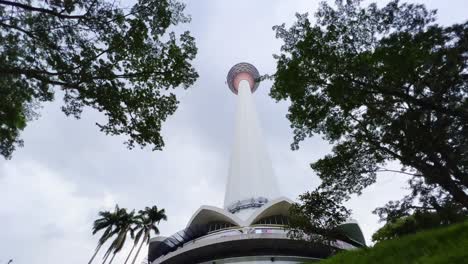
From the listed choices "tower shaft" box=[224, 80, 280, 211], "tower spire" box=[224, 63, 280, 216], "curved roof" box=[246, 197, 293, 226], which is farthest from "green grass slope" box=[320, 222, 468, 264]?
"tower shaft" box=[224, 80, 280, 211]

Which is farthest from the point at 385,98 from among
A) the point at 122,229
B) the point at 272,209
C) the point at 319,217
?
the point at 122,229

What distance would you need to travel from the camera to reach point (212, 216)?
40.8 m

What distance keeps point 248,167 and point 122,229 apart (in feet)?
70.2

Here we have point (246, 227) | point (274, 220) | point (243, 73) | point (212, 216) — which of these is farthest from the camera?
point (243, 73)

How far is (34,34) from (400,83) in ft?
41.4

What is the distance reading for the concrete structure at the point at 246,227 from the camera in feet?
102

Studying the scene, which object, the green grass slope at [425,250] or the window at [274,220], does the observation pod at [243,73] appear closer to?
the window at [274,220]

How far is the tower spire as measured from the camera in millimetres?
44906

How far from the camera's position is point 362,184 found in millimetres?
13094

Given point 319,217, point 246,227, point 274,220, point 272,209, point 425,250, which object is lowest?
point 425,250

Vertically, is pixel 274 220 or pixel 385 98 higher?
pixel 274 220

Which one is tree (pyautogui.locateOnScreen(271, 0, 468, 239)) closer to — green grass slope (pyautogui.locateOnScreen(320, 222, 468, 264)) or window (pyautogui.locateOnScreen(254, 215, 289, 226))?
green grass slope (pyautogui.locateOnScreen(320, 222, 468, 264))

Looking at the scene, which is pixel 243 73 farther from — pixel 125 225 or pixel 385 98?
pixel 385 98

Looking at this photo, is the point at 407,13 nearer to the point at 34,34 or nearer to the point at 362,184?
the point at 362,184
